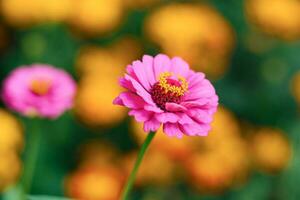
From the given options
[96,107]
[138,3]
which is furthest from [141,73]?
[138,3]

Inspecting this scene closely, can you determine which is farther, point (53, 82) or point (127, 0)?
point (127, 0)

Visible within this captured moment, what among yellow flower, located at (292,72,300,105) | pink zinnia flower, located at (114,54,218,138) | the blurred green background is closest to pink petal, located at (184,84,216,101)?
pink zinnia flower, located at (114,54,218,138)

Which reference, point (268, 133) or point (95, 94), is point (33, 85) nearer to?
→ point (95, 94)

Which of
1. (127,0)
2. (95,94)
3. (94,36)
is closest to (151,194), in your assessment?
(95,94)

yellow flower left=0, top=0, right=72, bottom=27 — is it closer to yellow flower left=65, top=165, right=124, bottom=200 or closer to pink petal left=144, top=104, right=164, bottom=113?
yellow flower left=65, top=165, right=124, bottom=200

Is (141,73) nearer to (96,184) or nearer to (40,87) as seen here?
(40,87)

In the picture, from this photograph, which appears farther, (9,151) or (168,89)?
(9,151)

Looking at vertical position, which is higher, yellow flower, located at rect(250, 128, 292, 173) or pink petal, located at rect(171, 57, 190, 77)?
pink petal, located at rect(171, 57, 190, 77)
